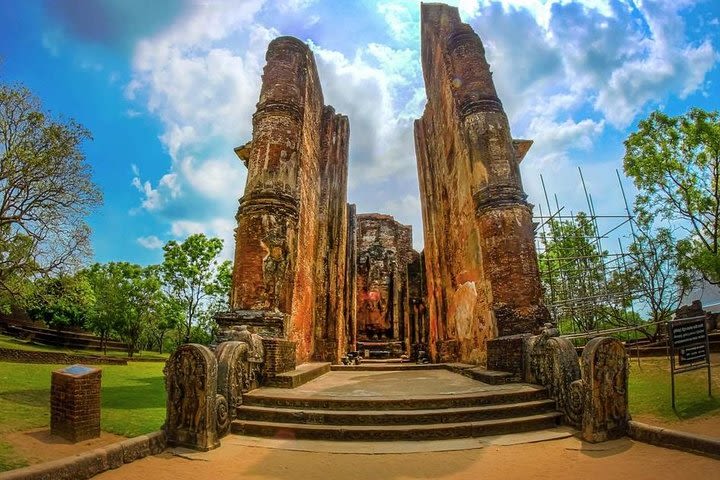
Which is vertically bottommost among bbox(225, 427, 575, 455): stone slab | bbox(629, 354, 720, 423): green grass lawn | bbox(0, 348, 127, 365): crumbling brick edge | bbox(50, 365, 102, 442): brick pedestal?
bbox(0, 348, 127, 365): crumbling brick edge

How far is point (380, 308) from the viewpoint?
23062 mm

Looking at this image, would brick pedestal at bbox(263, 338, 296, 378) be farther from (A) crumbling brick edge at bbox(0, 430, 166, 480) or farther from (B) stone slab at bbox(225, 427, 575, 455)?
(A) crumbling brick edge at bbox(0, 430, 166, 480)

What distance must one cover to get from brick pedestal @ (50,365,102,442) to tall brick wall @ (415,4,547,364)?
660cm

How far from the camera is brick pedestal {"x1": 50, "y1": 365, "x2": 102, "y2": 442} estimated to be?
4.64 m

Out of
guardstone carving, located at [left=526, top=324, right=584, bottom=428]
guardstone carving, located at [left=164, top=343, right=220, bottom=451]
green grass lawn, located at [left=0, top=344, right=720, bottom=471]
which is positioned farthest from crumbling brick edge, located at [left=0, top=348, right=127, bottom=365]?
guardstone carving, located at [left=526, top=324, right=584, bottom=428]

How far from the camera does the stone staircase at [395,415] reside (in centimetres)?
474

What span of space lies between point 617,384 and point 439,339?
7.76 metres

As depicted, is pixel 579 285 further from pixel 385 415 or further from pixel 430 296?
pixel 385 415

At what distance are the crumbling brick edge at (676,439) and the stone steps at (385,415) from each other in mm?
1138

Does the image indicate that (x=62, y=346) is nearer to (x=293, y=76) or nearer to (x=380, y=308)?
(x=380, y=308)

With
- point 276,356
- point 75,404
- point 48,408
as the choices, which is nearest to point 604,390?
point 276,356

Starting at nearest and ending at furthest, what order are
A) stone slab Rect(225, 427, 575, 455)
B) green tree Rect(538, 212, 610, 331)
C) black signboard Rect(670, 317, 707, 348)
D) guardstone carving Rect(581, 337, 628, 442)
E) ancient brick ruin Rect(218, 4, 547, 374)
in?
stone slab Rect(225, 427, 575, 455), guardstone carving Rect(581, 337, 628, 442), black signboard Rect(670, 317, 707, 348), ancient brick ruin Rect(218, 4, 547, 374), green tree Rect(538, 212, 610, 331)

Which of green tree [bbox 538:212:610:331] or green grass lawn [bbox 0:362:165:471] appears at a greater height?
green tree [bbox 538:212:610:331]

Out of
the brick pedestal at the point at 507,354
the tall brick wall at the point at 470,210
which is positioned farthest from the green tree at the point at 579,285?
the brick pedestal at the point at 507,354
